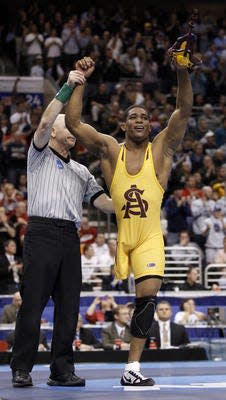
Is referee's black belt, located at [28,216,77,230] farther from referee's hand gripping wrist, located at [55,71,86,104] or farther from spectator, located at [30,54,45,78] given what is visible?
spectator, located at [30,54,45,78]

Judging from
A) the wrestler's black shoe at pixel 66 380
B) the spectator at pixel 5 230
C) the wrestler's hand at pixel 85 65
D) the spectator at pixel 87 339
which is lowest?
the wrestler's black shoe at pixel 66 380

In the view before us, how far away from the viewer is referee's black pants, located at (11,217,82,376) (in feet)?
22.8

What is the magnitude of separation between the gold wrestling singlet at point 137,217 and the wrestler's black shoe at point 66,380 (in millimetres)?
735

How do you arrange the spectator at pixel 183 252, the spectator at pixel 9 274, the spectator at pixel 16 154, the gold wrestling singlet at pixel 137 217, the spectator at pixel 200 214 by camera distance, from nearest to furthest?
the gold wrestling singlet at pixel 137 217
the spectator at pixel 9 274
the spectator at pixel 183 252
the spectator at pixel 200 214
the spectator at pixel 16 154

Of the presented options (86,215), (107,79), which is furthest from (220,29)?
(86,215)

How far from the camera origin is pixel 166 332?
11688 mm

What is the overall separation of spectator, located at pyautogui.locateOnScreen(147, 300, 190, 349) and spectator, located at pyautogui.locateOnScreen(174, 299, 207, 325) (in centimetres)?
95

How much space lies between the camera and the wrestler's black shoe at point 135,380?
6723 millimetres

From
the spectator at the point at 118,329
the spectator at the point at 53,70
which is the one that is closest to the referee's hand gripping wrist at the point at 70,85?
the spectator at the point at 118,329

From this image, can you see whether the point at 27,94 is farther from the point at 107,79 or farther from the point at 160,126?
the point at 160,126

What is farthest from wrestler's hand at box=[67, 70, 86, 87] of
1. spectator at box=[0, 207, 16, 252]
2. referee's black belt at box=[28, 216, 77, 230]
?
spectator at box=[0, 207, 16, 252]

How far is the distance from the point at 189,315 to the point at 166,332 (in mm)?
1352

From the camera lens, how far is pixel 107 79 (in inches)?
824

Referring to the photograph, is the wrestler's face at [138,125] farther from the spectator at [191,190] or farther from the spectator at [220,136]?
the spectator at [220,136]
